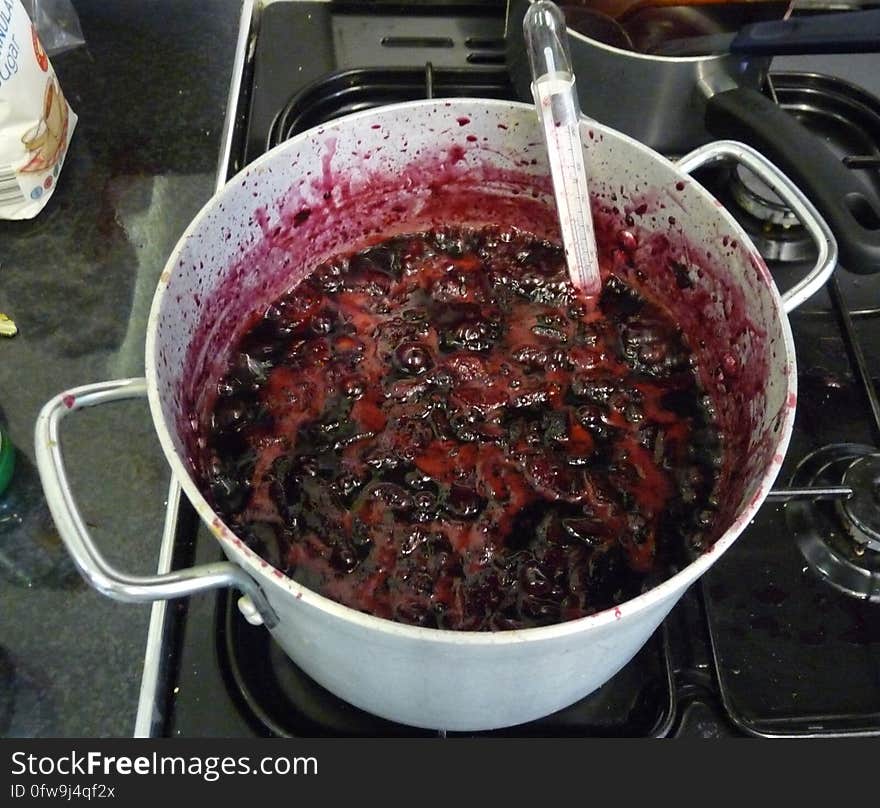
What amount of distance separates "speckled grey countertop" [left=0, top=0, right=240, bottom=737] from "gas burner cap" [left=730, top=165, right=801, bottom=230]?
67 cm

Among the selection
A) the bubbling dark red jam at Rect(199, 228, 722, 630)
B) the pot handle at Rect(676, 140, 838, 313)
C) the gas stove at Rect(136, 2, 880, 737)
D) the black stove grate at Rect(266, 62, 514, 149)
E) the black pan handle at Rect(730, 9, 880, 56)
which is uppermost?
the black pan handle at Rect(730, 9, 880, 56)

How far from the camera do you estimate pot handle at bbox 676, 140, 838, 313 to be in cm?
69

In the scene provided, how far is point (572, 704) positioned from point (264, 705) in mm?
269

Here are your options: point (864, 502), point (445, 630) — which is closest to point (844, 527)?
point (864, 502)

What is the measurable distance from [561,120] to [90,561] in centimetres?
57

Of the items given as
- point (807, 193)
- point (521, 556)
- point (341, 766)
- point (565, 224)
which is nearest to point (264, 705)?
point (341, 766)

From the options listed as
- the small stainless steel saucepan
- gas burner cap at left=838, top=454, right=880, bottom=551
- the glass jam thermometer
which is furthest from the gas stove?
the glass jam thermometer

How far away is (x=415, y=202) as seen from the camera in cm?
98

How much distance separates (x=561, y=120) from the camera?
2.64ft

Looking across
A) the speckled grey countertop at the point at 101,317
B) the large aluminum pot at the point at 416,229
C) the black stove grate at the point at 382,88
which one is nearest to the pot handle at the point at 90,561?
the large aluminum pot at the point at 416,229

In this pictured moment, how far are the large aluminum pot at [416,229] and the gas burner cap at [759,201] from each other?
6.9 inches

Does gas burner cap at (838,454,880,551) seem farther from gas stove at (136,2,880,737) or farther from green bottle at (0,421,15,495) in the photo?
green bottle at (0,421,15,495)

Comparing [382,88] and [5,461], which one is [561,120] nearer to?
[382,88]

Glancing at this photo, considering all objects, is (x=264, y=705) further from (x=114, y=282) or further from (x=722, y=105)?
(x=722, y=105)
